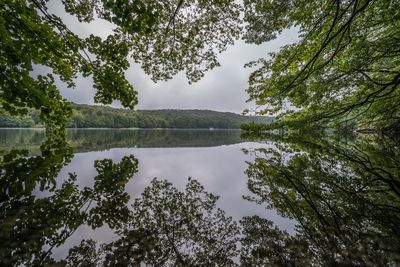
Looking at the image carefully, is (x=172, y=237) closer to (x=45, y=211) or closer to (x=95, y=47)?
(x=45, y=211)

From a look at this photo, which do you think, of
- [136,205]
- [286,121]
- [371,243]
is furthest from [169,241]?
[286,121]

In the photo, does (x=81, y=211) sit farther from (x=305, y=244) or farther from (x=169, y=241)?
(x=305, y=244)

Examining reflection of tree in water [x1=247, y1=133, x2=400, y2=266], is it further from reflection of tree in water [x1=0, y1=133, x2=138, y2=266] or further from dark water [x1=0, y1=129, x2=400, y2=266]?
Answer: reflection of tree in water [x1=0, y1=133, x2=138, y2=266]

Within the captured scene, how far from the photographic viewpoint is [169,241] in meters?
2.72

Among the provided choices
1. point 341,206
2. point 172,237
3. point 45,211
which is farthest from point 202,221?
point 45,211

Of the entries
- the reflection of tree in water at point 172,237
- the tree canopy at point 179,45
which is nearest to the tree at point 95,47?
the tree canopy at point 179,45

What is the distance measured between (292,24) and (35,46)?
904 cm

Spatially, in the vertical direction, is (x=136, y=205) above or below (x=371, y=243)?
below

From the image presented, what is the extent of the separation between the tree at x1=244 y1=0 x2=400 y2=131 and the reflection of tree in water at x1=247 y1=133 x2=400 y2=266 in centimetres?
291

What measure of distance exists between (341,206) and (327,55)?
8.98 meters

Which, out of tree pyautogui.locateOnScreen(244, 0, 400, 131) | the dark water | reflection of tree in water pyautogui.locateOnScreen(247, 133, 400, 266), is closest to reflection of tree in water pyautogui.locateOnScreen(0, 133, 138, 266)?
the dark water

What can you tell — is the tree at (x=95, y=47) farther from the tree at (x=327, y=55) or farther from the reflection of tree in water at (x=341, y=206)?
the reflection of tree in water at (x=341, y=206)

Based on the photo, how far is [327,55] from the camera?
9844 millimetres

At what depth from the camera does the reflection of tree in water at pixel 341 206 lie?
2301 mm
